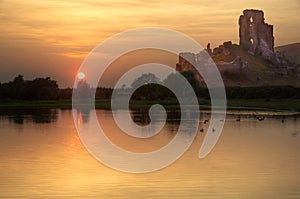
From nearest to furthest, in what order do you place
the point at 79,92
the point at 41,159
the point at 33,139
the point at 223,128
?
the point at 41,159
the point at 33,139
the point at 223,128
the point at 79,92

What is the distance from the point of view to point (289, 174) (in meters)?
26.0

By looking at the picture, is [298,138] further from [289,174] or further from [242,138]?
[289,174]

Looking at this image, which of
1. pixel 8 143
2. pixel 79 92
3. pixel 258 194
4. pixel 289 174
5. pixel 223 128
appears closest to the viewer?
pixel 258 194

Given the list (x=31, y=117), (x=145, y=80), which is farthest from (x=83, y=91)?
(x=31, y=117)

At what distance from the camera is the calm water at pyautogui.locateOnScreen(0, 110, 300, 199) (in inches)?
867

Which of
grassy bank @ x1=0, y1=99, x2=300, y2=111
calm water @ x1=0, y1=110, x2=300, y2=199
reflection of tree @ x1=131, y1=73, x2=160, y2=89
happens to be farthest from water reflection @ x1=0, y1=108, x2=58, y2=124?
reflection of tree @ x1=131, y1=73, x2=160, y2=89

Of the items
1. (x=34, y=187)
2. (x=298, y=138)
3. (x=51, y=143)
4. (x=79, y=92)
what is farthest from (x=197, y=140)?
(x=79, y=92)

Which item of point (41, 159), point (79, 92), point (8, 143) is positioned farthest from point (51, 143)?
point (79, 92)

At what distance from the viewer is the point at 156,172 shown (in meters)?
26.9

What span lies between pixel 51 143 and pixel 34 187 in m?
16.4

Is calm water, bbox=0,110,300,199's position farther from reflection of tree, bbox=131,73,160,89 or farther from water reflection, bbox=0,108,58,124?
reflection of tree, bbox=131,73,160,89

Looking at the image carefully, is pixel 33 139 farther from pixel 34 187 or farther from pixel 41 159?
pixel 34 187

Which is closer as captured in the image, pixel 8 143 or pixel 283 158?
pixel 283 158

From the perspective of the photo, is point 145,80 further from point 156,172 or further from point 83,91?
point 156,172
